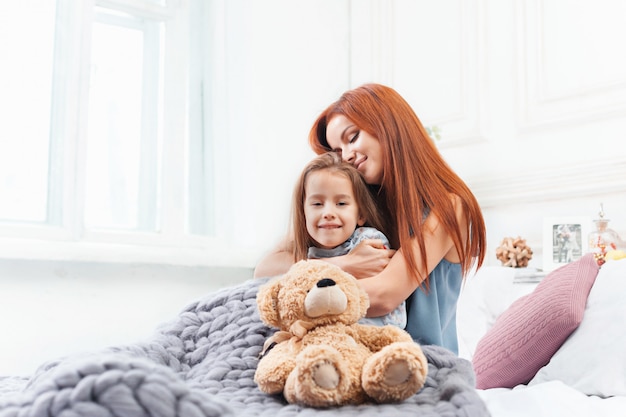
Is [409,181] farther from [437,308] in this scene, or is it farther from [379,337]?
[379,337]

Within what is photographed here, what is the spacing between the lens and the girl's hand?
1082mm

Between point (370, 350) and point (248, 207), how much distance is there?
6.22 ft

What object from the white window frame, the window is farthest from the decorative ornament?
the window

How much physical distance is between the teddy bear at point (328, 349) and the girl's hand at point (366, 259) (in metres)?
0.21

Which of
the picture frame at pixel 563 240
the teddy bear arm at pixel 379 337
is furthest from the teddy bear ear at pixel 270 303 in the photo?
the picture frame at pixel 563 240

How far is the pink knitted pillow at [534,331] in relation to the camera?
4.50ft

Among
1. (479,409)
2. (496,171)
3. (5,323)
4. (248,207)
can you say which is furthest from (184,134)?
(479,409)

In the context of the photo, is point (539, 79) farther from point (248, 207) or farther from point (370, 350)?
point (370, 350)

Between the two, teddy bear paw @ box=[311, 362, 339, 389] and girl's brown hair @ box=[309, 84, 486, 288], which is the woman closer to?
girl's brown hair @ box=[309, 84, 486, 288]

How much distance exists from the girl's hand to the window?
1.31m

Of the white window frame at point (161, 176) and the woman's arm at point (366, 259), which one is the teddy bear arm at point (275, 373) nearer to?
the woman's arm at point (366, 259)

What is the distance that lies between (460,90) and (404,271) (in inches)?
62.0

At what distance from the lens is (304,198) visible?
1.17m

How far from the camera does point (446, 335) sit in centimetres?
132
